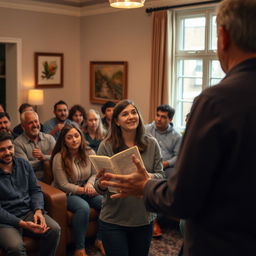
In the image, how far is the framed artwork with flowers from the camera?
270 inches

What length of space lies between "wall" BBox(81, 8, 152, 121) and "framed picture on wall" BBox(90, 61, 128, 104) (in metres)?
0.09

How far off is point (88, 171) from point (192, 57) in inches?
109

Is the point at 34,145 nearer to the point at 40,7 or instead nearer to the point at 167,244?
the point at 167,244

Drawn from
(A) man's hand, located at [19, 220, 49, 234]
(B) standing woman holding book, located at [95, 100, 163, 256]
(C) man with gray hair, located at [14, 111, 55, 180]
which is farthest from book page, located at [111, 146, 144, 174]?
(C) man with gray hair, located at [14, 111, 55, 180]

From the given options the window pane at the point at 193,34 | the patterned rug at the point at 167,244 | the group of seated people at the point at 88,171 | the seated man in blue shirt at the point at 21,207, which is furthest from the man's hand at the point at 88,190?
the window pane at the point at 193,34

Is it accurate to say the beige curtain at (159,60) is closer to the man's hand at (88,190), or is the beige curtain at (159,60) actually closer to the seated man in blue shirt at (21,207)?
the man's hand at (88,190)

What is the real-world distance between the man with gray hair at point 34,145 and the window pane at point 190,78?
2392 millimetres

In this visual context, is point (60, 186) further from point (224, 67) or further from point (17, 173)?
point (224, 67)

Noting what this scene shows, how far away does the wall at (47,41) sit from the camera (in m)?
6.54

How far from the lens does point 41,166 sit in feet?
13.4

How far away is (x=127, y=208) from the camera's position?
2.36 meters

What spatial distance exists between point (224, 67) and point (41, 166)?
328 centimetres

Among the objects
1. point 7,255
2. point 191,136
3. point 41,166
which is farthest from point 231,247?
point 41,166

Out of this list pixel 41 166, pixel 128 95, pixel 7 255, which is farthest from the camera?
pixel 128 95
